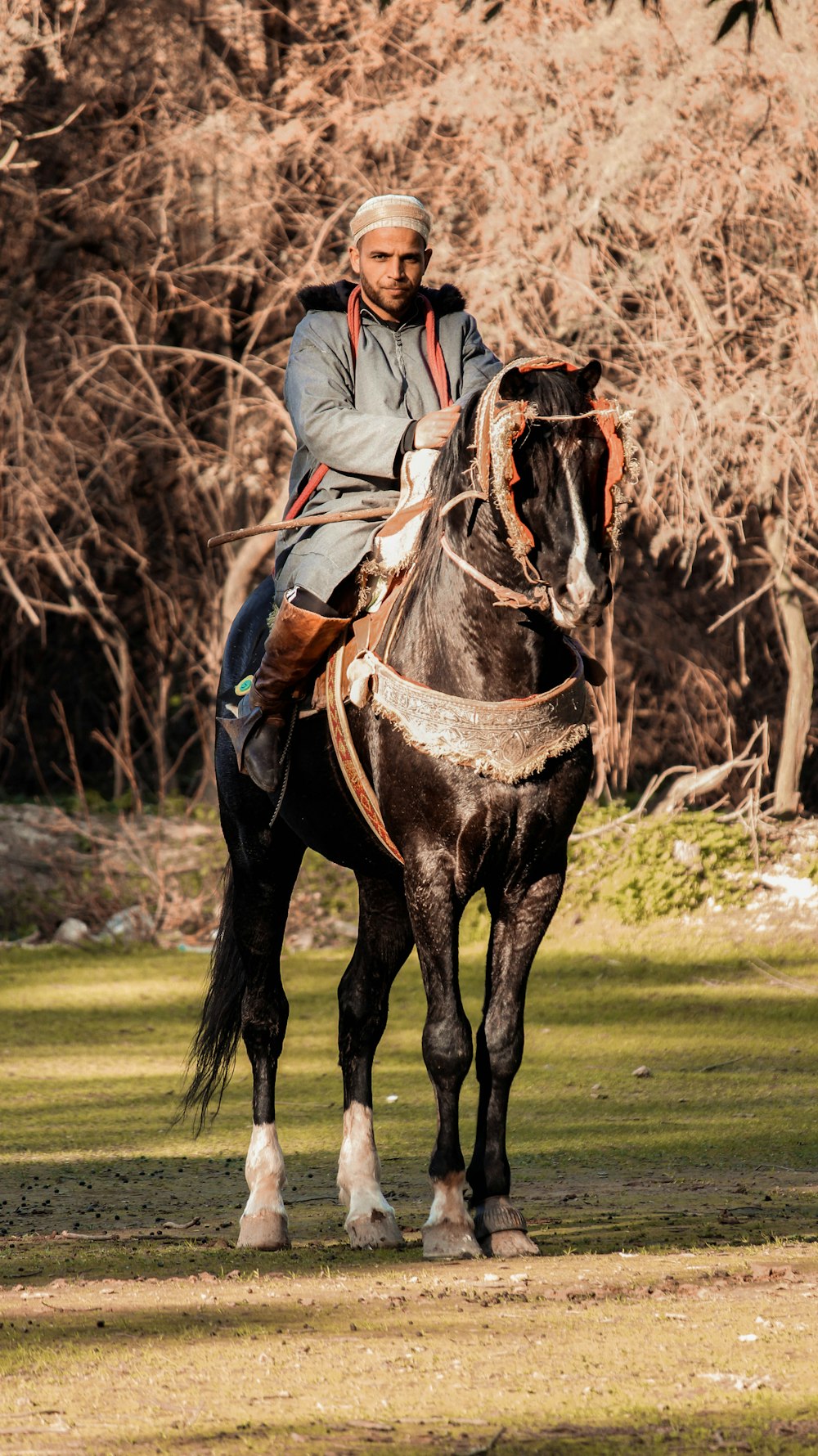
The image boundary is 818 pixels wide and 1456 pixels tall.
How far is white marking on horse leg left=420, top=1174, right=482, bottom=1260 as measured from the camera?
16.7ft

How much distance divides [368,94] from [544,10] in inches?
65.1

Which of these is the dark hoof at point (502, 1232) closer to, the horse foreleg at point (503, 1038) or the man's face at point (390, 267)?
the horse foreleg at point (503, 1038)

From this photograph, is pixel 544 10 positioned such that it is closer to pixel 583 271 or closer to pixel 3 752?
pixel 583 271

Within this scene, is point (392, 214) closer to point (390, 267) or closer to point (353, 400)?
point (390, 267)

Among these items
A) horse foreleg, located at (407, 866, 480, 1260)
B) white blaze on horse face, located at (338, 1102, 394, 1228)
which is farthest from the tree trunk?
horse foreleg, located at (407, 866, 480, 1260)

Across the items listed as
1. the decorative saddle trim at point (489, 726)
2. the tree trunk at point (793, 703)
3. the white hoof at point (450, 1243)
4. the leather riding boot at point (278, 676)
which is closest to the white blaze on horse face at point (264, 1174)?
the white hoof at point (450, 1243)

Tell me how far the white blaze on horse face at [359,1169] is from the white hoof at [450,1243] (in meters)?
0.37

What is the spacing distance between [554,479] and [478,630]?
508 millimetres

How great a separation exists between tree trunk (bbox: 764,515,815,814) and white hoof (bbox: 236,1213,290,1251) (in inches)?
333

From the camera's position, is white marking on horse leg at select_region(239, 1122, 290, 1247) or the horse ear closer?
the horse ear

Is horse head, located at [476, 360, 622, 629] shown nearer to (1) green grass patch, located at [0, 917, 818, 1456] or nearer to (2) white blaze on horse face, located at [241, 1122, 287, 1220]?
(1) green grass patch, located at [0, 917, 818, 1456]

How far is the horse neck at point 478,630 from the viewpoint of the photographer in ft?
16.4

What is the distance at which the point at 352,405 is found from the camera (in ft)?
18.7

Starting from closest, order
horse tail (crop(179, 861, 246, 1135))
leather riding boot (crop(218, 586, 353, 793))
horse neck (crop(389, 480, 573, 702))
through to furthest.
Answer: horse neck (crop(389, 480, 573, 702)) → leather riding boot (crop(218, 586, 353, 793)) → horse tail (crop(179, 861, 246, 1135))
